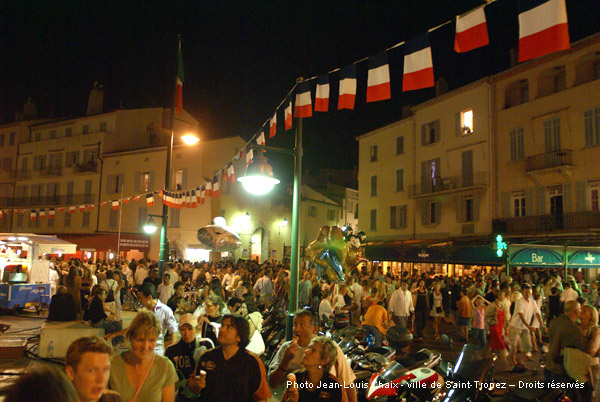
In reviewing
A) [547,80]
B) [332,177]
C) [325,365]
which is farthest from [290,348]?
[332,177]

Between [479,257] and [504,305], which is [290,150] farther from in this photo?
[479,257]

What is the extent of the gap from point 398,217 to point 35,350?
2554 cm

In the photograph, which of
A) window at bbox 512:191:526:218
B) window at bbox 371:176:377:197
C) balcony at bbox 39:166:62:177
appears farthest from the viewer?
balcony at bbox 39:166:62:177

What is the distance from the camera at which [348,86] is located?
7.18m

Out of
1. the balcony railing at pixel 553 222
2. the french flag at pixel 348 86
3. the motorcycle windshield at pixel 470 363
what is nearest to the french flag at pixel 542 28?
the french flag at pixel 348 86

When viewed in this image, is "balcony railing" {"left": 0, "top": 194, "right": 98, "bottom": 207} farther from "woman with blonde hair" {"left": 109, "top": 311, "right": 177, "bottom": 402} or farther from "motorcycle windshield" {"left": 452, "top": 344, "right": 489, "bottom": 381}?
"woman with blonde hair" {"left": 109, "top": 311, "right": 177, "bottom": 402}

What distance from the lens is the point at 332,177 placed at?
55188 millimetres

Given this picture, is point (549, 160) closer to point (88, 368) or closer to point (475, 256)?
point (475, 256)

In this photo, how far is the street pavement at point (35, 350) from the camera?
8.11m

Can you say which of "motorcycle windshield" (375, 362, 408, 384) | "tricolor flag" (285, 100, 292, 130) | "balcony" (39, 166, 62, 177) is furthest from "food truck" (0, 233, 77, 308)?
"balcony" (39, 166, 62, 177)

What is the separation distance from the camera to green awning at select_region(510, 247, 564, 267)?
54.2 ft

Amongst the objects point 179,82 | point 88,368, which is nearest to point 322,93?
point 88,368

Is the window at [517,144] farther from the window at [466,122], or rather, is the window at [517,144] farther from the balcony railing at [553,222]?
the balcony railing at [553,222]

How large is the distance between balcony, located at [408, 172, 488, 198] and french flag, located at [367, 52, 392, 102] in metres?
20.7
